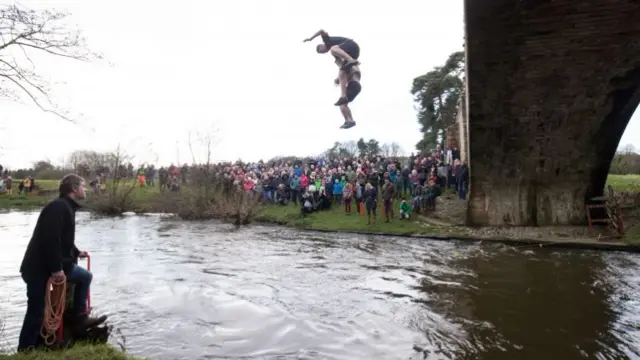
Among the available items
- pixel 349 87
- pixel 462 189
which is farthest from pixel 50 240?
pixel 462 189

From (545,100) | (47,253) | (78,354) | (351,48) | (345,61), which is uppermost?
(545,100)

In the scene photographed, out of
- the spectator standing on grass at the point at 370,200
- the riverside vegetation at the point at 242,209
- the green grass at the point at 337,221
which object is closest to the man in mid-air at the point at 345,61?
the riverside vegetation at the point at 242,209

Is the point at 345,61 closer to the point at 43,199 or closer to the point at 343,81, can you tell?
the point at 343,81

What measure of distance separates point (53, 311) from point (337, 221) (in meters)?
16.0

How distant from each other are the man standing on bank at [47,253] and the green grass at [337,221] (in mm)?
13889

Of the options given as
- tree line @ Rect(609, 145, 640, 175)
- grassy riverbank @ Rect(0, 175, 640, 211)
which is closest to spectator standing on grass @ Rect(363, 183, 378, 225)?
grassy riverbank @ Rect(0, 175, 640, 211)

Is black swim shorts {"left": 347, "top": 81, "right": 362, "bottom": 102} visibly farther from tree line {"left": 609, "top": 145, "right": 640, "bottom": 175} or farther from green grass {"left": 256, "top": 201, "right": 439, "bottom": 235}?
tree line {"left": 609, "top": 145, "right": 640, "bottom": 175}

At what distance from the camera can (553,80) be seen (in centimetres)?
1113

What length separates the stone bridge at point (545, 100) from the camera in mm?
8484

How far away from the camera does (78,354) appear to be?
4.38 meters

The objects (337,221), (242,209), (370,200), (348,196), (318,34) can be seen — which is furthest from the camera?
(242,209)

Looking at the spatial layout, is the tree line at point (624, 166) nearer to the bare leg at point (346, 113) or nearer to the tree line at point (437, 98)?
the tree line at point (437, 98)

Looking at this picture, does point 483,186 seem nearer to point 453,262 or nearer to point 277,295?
point 453,262

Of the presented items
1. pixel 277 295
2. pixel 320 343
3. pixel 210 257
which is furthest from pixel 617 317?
pixel 210 257
